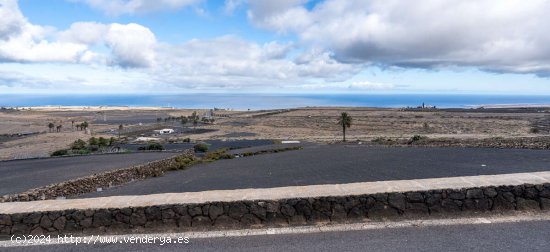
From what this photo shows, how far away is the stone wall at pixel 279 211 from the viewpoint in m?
6.79

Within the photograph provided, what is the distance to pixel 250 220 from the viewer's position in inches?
270

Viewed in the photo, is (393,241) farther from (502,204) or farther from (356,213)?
(502,204)

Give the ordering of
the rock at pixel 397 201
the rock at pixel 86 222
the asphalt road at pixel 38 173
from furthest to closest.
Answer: the asphalt road at pixel 38 173, the rock at pixel 397 201, the rock at pixel 86 222

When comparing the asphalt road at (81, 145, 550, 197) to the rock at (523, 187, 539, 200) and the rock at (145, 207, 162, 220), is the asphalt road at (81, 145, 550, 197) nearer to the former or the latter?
the rock at (523, 187, 539, 200)

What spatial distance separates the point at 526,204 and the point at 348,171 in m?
8.88

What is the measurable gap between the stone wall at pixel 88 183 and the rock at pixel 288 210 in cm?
884

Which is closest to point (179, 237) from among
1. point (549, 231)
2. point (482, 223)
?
point (482, 223)

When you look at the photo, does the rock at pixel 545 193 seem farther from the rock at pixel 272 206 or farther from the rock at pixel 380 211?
the rock at pixel 272 206

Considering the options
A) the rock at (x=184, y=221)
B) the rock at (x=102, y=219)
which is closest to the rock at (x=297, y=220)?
the rock at (x=184, y=221)

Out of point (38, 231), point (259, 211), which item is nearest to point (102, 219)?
point (38, 231)

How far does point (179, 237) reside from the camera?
650 centimetres

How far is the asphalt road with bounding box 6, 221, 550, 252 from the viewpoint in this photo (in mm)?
5703

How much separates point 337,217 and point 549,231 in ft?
10.2

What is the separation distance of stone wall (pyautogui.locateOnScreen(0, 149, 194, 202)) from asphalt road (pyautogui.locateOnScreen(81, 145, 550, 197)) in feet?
3.09
